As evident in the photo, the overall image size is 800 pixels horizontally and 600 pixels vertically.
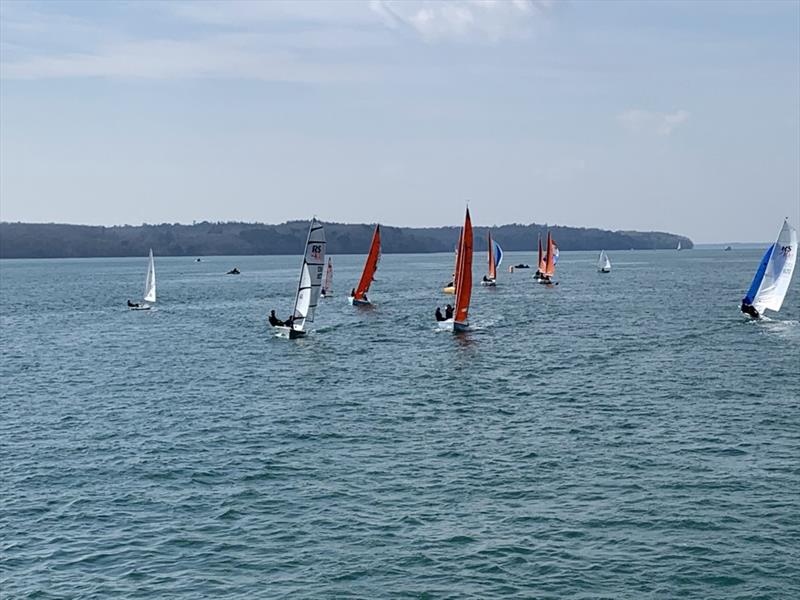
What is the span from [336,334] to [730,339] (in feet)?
115

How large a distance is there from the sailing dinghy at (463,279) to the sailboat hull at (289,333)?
14157 mm

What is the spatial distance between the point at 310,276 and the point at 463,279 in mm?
13438

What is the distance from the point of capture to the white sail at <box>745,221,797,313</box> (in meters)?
81.9

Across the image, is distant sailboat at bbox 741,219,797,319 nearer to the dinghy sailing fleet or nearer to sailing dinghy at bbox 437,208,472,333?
the dinghy sailing fleet

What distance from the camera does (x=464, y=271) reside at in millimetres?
78500

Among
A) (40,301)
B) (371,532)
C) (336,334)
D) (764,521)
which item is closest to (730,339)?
(336,334)

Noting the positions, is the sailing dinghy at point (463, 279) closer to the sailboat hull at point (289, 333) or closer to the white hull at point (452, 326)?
the white hull at point (452, 326)

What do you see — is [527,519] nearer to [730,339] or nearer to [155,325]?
[730,339]

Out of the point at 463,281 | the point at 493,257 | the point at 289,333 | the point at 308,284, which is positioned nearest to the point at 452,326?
the point at 463,281

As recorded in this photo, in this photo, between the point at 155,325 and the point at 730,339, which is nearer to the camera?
the point at 730,339

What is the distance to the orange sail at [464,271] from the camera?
78.4 meters

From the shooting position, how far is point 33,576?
84.5 feet

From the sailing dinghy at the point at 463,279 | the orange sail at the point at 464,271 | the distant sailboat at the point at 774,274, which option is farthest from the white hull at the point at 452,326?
the distant sailboat at the point at 774,274

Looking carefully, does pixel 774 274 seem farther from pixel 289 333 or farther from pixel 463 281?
→ pixel 289 333
